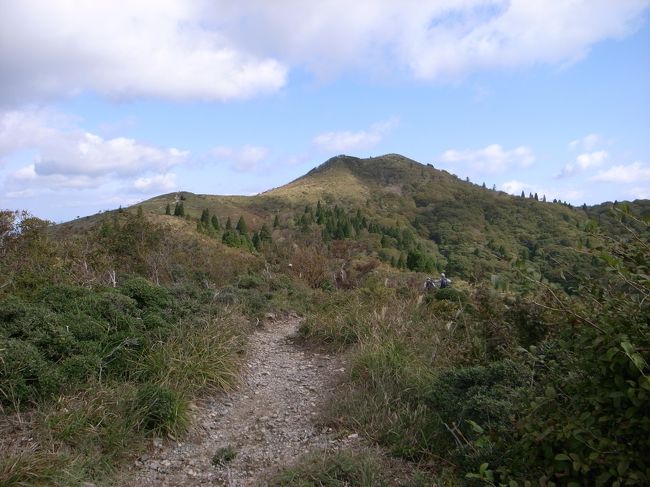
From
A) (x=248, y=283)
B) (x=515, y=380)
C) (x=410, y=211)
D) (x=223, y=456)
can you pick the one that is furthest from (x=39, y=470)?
(x=410, y=211)

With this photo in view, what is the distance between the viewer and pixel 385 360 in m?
5.80

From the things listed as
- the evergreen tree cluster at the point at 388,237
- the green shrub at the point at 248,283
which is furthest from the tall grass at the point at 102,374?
the evergreen tree cluster at the point at 388,237

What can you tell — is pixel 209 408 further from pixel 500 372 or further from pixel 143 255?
pixel 143 255

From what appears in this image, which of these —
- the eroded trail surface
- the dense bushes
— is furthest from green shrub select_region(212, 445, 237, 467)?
the dense bushes

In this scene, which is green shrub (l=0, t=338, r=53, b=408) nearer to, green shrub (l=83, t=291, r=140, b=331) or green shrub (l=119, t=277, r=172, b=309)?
green shrub (l=83, t=291, r=140, b=331)

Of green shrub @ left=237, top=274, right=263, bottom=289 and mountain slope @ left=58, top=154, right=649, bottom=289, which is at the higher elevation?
mountain slope @ left=58, top=154, right=649, bottom=289

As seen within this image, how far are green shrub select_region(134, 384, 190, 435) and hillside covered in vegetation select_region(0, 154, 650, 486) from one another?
14 millimetres

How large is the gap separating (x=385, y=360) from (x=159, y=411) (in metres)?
2.50

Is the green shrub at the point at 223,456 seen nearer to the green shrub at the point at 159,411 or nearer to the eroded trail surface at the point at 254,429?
the eroded trail surface at the point at 254,429

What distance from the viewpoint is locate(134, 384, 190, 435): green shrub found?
4.67 meters

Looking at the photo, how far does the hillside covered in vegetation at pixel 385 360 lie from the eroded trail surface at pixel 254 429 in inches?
7.7

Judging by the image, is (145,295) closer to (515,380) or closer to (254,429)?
(254,429)

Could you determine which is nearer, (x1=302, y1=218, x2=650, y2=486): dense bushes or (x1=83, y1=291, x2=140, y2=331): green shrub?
(x1=302, y1=218, x2=650, y2=486): dense bushes

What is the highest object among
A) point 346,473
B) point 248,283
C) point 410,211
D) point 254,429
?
point 410,211
